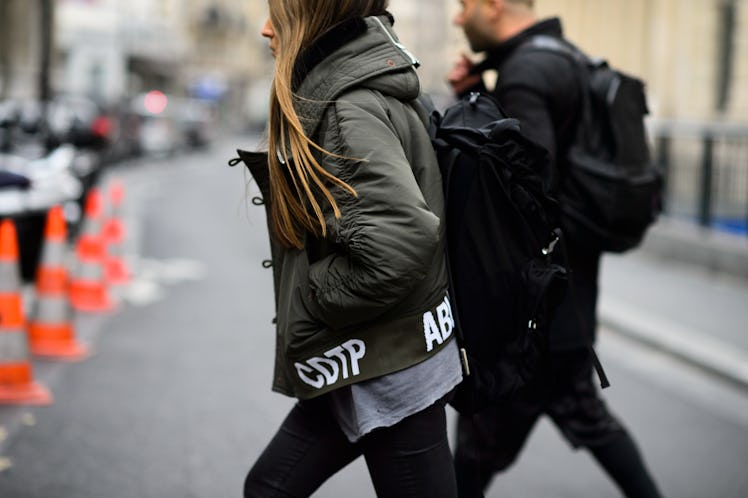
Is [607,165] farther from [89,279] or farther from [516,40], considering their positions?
[89,279]

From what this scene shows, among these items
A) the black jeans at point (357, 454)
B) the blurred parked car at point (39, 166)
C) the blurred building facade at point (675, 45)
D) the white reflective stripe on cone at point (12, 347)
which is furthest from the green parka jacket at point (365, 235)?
the blurred building facade at point (675, 45)

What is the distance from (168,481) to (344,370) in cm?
235

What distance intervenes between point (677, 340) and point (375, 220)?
5.71 metres

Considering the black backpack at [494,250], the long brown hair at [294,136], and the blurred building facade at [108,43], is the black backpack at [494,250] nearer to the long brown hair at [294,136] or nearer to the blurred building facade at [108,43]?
the long brown hair at [294,136]

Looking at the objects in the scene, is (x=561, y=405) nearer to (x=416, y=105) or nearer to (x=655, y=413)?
(x=416, y=105)

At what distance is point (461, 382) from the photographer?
261cm

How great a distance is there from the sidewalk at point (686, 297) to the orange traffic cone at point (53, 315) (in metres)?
4.13

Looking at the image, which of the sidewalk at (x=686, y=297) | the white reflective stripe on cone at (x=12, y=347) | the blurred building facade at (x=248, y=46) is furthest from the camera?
the blurred building facade at (x=248, y=46)

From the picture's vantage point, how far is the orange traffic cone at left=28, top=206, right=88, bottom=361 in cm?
671

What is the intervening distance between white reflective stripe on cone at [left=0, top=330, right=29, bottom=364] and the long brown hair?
366 centimetres

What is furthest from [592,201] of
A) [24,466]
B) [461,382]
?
[24,466]

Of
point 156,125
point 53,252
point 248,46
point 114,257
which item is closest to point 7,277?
point 53,252

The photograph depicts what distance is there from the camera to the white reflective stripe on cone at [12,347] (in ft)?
18.5

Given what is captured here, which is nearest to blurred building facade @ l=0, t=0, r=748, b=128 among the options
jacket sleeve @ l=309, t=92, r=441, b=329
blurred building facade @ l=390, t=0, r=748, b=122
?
blurred building facade @ l=390, t=0, r=748, b=122
